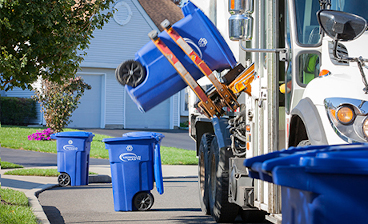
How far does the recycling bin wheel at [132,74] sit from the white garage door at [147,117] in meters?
22.6

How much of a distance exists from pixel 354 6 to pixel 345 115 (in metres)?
1.10

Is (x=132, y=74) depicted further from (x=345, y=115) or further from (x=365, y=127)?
(x=365, y=127)

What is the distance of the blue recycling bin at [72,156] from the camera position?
10.1 metres

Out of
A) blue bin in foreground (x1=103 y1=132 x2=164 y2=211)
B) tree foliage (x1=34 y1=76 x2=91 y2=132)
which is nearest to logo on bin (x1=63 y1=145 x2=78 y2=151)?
blue bin in foreground (x1=103 y1=132 x2=164 y2=211)

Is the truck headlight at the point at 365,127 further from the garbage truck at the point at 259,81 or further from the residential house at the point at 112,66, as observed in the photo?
the residential house at the point at 112,66

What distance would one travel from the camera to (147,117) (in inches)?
1169

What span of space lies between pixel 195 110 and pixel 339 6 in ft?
16.4

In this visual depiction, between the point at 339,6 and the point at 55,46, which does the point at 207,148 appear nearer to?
the point at 55,46

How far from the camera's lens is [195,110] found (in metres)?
8.98

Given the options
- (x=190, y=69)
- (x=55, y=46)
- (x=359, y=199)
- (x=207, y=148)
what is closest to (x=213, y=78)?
(x=190, y=69)

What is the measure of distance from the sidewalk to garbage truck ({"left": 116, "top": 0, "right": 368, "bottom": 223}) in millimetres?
2281

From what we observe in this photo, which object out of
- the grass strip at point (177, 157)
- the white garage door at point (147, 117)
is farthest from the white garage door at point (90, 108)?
the grass strip at point (177, 157)

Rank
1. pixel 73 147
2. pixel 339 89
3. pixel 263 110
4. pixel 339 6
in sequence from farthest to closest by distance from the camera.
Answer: pixel 73 147 < pixel 263 110 < pixel 339 6 < pixel 339 89

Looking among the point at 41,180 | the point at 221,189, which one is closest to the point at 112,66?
the point at 41,180
